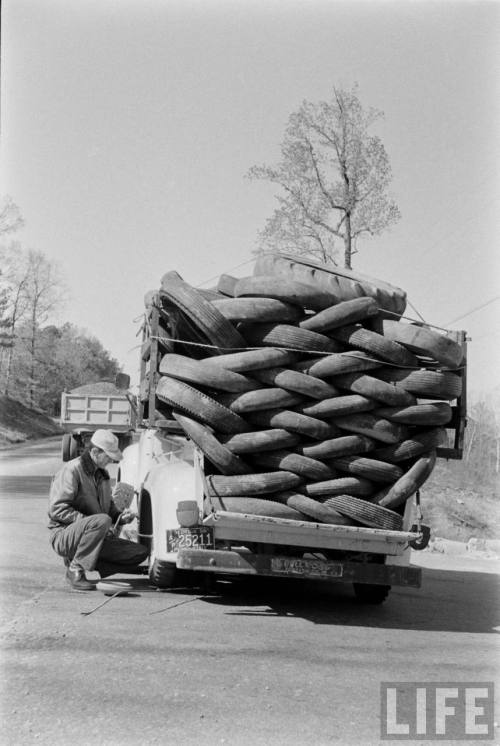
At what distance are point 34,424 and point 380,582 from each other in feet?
167

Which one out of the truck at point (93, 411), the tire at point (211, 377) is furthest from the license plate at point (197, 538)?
the truck at point (93, 411)

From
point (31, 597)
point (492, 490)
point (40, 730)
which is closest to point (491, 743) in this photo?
point (40, 730)

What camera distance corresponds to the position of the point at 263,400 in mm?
6102

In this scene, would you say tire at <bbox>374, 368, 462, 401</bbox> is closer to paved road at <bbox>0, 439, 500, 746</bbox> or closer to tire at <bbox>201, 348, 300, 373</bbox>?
tire at <bbox>201, 348, 300, 373</bbox>

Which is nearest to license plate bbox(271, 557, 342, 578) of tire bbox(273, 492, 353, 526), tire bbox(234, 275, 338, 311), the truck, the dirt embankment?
tire bbox(273, 492, 353, 526)

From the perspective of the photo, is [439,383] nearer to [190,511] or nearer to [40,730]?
[190,511]

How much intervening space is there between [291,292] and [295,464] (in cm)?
131

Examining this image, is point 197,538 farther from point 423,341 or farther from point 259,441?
point 423,341

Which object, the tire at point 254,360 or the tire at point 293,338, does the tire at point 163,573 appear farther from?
the tire at point 293,338

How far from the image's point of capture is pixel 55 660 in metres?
4.74

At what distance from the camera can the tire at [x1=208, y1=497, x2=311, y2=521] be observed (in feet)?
19.6

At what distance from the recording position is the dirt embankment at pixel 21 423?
158ft

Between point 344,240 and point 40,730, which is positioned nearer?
point 40,730

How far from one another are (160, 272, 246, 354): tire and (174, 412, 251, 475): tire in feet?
2.13
